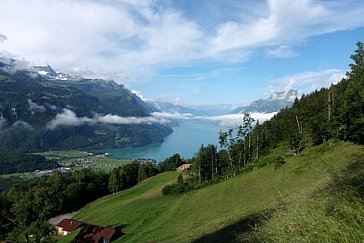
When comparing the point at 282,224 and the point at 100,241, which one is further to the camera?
the point at 100,241

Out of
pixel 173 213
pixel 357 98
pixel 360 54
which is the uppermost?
pixel 360 54

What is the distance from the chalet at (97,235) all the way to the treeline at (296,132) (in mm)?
18227

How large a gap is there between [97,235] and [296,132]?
38.2 meters

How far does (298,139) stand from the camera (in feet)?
202

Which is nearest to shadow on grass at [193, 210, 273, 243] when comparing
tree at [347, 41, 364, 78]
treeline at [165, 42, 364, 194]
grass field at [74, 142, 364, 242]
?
grass field at [74, 142, 364, 242]

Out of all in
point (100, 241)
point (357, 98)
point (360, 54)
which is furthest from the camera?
point (360, 54)

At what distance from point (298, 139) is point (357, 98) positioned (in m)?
19.6

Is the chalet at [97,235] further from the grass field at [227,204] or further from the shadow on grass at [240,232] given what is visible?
the shadow on grass at [240,232]

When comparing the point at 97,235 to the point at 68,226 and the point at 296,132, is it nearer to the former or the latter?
the point at 68,226

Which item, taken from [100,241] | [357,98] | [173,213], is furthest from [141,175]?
[357,98]

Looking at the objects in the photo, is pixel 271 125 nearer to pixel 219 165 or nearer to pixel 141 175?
pixel 219 165

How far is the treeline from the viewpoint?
44062 millimetres

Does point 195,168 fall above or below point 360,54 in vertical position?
below

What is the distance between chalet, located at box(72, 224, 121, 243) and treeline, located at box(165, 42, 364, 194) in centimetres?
1823
